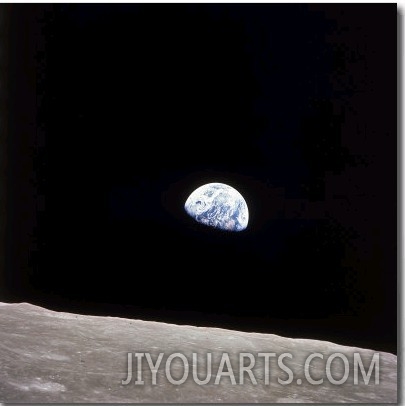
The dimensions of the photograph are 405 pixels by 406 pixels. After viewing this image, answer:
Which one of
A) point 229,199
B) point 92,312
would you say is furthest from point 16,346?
point 229,199

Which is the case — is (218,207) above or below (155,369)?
above

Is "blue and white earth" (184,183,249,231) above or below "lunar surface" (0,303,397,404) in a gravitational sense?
above

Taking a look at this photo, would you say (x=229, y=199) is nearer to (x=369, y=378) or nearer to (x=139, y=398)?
(x=369, y=378)

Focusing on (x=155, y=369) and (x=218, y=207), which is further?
(x=218, y=207)

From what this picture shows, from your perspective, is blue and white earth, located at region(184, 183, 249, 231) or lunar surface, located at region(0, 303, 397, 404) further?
blue and white earth, located at region(184, 183, 249, 231)
